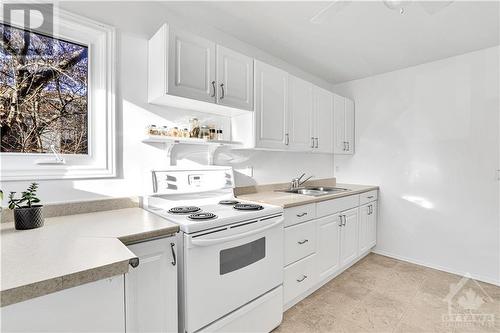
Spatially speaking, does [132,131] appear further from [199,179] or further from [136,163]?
[199,179]

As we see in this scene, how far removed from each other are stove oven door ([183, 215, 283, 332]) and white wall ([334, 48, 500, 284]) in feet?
7.29

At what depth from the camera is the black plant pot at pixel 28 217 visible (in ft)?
4.00

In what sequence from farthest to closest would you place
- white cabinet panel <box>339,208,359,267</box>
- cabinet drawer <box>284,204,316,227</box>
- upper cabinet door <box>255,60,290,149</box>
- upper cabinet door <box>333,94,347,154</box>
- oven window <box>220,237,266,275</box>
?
upper cabinet door <box>333,94,347,154</box> → white cabinet panel <box>339,208,359,267</box> → upper cabinet door <box>255,60,290,149</box> → cabinet drawer <box>284,204,316,227</box> → oven window <box>220,237,266,275</box>

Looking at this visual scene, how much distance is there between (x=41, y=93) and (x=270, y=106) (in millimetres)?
1683

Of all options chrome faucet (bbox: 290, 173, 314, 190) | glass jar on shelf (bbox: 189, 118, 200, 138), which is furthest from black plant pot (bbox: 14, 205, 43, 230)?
chrome faucet (bbox: 290, 173, 314, 190)

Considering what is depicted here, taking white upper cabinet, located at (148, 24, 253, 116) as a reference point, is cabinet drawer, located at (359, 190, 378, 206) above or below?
below

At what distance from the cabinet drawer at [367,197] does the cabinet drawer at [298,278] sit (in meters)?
1.14

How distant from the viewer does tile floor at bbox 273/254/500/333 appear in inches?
76.2

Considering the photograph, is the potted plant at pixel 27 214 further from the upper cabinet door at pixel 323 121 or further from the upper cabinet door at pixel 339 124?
the upper cabinet door at pixel 339 124

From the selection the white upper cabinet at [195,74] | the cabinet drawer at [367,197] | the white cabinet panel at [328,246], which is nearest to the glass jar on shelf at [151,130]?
the white upper cabinet at [195,74]

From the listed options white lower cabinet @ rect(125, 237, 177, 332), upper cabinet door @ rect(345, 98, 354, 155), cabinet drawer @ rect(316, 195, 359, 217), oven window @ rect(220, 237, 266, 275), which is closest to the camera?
white lower cabinet @ rect(125, 237, 177, 332)

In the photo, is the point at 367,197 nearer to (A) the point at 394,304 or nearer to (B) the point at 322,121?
(B) the point at 322,121

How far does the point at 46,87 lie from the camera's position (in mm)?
1559

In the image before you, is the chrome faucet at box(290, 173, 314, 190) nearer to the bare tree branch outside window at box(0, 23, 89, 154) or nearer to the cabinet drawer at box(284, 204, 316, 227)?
the cabinet drawer at box(284, 204, 316, 227)
